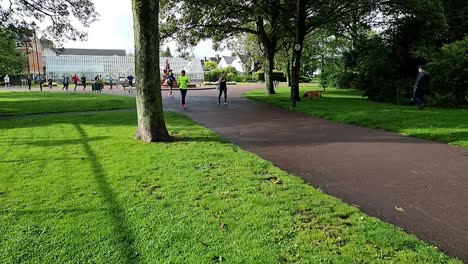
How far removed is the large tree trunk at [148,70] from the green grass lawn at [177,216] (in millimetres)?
1641

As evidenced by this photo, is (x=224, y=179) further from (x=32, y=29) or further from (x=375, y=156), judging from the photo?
(x=32, y=29)

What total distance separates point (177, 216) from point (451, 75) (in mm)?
16825

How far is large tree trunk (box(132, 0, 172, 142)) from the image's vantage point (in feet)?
31.0

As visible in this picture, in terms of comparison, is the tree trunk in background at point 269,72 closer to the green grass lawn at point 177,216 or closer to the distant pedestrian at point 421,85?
the distant pedestrian at point 421,85

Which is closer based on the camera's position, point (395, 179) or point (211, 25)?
point (395, 179)

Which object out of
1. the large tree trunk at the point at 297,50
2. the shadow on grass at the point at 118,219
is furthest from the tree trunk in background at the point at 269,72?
the shadow on grass at the point at 118,219

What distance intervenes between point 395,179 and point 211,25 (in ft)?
73.3

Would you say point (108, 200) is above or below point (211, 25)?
below

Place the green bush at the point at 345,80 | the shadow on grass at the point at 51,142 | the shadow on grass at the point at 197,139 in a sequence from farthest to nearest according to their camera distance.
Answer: the green bush at the point at 345,80 < the shadow on grass at the point at 197,139 < the shadow on grass at the point at 51,142

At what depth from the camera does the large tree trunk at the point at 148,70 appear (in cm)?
944

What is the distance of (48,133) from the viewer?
11.3 m

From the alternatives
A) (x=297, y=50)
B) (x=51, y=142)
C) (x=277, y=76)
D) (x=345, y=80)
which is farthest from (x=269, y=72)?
(x=277, y=76)

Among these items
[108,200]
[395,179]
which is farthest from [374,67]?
[108,200]

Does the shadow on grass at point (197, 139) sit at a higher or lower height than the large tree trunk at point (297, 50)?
→ lower
